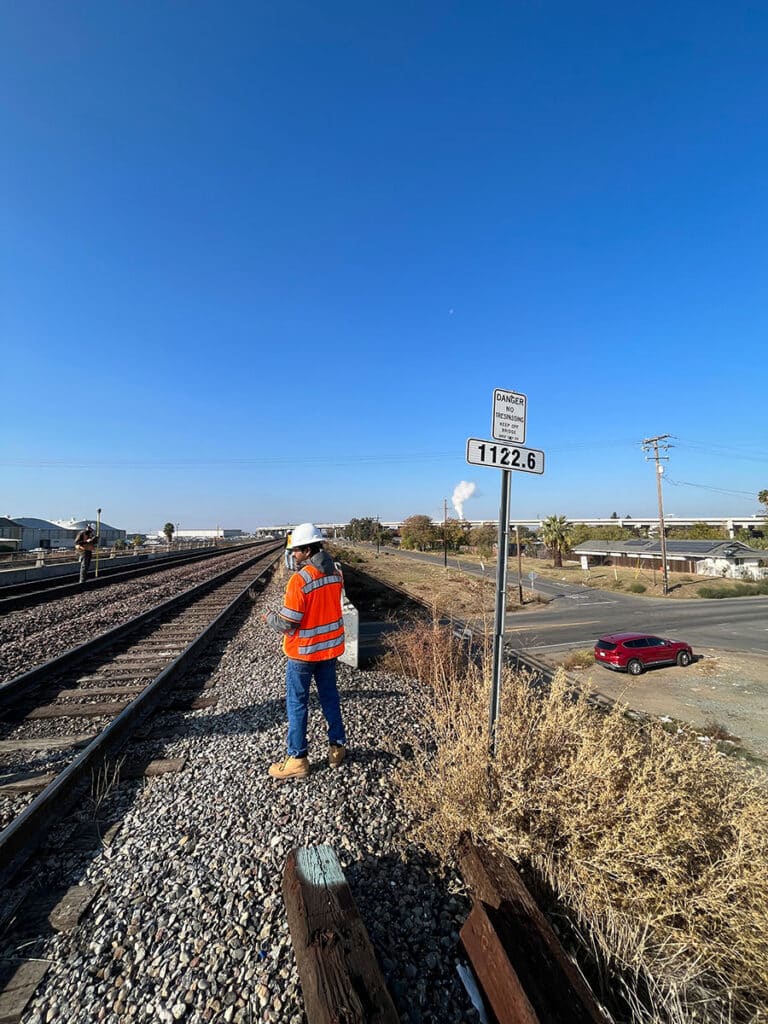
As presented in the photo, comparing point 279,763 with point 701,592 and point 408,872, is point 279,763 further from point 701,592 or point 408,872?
point 701,592

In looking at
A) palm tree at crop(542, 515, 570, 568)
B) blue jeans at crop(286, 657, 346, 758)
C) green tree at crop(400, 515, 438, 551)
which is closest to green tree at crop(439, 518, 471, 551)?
green tree at crop(400, 515, 438, 551)

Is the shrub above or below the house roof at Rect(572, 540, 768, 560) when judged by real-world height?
below

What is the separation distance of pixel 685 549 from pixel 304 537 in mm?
66420

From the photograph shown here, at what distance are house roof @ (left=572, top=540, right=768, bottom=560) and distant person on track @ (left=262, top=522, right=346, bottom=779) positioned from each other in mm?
62334

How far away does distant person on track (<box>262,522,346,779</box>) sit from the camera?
373 centimetres

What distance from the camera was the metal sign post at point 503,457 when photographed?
3.44 metres

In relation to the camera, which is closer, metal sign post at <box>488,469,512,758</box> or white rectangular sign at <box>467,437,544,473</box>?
metal sign post at <box>488,469,512,758</box>

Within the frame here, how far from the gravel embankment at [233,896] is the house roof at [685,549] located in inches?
2472

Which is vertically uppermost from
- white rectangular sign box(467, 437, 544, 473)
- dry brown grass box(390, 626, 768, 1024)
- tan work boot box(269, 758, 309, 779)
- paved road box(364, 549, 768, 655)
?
white rectangular sign box(467, 437, 544, 473)

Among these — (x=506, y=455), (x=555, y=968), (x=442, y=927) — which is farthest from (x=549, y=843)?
(x=506, y=455)

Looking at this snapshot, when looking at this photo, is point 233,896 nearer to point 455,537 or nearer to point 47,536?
point 47,536

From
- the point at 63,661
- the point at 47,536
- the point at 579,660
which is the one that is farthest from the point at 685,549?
the point at 47,536

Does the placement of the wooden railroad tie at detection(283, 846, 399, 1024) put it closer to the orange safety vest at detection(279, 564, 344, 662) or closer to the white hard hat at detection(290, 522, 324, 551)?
the orange safety vest at detection(279, 564, 344, 662)

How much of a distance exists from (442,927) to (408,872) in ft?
1.29
